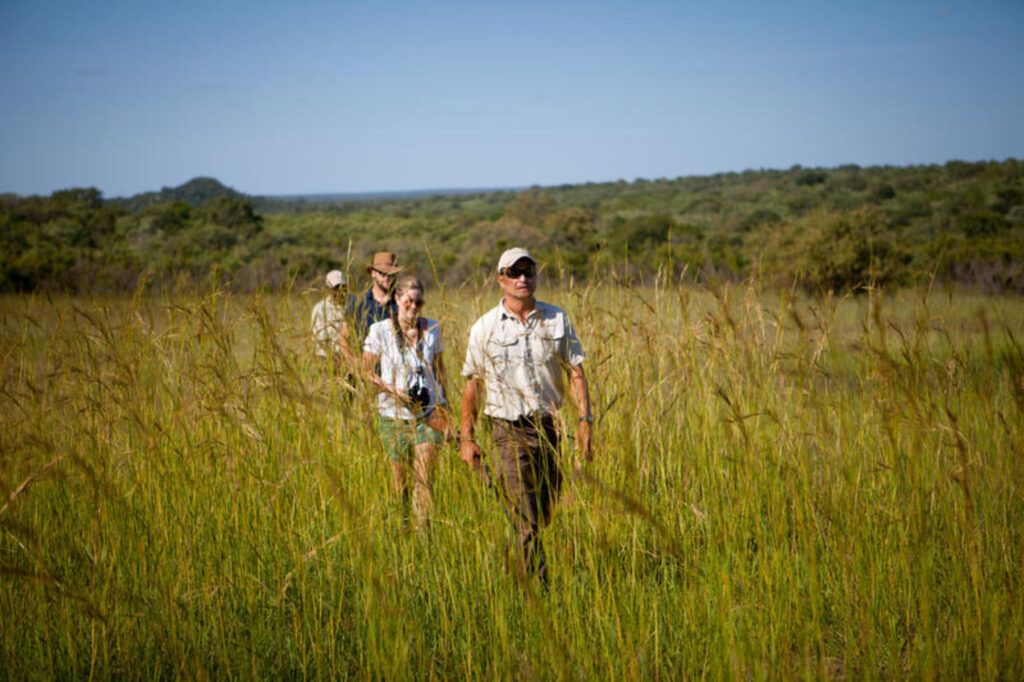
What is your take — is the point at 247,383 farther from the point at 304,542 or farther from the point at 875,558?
the point at 875,558

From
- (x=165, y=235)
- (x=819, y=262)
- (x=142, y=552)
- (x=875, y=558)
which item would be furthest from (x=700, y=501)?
(x=165, y=235)

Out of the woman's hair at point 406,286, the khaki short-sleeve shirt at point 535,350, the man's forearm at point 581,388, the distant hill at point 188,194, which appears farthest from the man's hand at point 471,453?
the distant hill at point 188,194

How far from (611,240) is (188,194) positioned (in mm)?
60843

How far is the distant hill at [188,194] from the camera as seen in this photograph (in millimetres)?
53844

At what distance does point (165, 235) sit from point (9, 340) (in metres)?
24.6

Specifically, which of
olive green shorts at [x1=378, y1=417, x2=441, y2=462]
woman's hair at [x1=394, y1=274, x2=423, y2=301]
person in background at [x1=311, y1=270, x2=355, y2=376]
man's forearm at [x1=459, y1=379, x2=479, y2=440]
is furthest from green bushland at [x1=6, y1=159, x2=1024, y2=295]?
→ olive green shorts at [x1=378, y1=417, x2=441, y2=462]

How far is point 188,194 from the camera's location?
68.6 meters

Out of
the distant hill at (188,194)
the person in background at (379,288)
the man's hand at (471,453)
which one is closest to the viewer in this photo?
the man's hand at (471,453)

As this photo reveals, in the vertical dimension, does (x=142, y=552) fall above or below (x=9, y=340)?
below

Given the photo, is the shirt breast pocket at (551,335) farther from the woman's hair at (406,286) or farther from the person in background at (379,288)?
the person in background at (379,288)

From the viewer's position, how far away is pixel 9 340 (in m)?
3.54

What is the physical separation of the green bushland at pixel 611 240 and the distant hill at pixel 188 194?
831 inches

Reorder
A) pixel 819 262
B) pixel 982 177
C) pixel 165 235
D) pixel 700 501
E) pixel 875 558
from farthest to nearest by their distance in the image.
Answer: pixel 982 177, pixel 165 235, pixel 819 262, pixel 700 501, pixel 875 558

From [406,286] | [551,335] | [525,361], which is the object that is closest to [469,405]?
[525,361]
